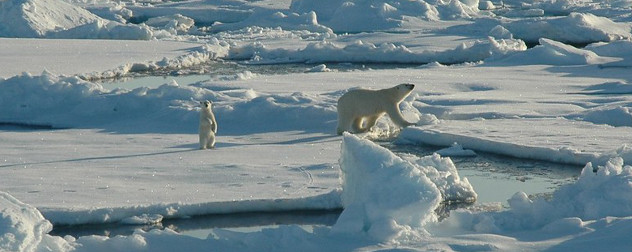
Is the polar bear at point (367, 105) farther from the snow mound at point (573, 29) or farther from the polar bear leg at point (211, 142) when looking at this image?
the snow mound at point (573, 29)

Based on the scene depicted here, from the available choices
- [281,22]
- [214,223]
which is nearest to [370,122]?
[214,223]

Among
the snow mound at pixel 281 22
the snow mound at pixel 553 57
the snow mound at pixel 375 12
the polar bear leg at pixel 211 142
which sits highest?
the polar bear leg at pixel 211 142

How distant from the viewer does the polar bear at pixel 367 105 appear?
9.82 m

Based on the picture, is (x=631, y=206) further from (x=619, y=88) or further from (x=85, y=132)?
(x=619, y=88)

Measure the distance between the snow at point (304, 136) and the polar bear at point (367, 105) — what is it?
17cm

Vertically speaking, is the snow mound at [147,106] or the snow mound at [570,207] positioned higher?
the snow mound at [570,207]

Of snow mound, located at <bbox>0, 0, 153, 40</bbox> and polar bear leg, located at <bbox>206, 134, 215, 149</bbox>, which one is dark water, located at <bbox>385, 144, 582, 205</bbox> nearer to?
polar bear leg, located at <bbox>206, 134, 215, 149</bbox>

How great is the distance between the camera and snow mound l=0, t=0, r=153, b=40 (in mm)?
21625

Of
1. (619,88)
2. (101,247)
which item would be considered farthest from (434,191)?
(619,88)

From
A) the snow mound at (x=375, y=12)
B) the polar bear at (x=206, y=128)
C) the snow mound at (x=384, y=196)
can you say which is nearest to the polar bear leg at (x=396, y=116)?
the polar bear at (x=206, y=128)

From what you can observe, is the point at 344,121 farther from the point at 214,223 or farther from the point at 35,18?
the point at 35,18

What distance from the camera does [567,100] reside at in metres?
11.9

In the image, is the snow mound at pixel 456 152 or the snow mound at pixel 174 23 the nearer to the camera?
the snow mound at pixel 456 152

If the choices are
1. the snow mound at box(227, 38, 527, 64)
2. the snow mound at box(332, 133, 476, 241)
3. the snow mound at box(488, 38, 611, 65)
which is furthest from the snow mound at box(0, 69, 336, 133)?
the snow mound at box(227, 38, 527, 64)
